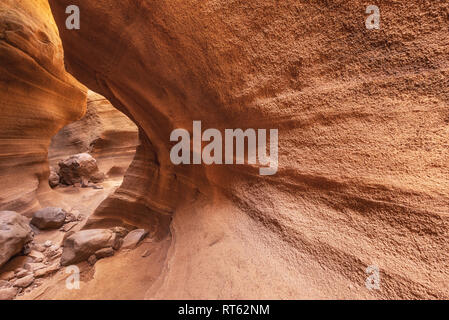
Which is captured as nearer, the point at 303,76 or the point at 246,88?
the point at 303,76

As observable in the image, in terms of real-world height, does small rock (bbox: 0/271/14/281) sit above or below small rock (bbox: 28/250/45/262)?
below

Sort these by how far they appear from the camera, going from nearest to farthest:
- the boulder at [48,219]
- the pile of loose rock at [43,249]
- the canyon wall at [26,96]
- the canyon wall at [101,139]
Answer: the pile of loose rock at [43,249] → the boulder at [48,219] → the canyon wall at [26,96] → the canyon wall at [101,139]

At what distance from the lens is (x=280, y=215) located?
50.1 inches

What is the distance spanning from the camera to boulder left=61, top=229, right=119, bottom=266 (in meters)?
2.34

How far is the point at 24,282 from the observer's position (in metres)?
2.28

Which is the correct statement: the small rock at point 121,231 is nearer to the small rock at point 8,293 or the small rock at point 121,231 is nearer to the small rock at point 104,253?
the small rock at point 104,253

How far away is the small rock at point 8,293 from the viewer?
208 cm

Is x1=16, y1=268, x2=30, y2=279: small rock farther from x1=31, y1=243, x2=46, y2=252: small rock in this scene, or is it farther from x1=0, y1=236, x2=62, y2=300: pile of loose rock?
x1=31, y1=243, x2=46, y2=252: small rock

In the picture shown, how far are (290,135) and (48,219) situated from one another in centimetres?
482

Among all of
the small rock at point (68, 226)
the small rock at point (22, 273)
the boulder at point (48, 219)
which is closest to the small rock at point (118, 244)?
the small rock at point (22, 273)

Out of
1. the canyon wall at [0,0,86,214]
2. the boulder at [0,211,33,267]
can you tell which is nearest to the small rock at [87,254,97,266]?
the boulder at [0,211,33,267]
